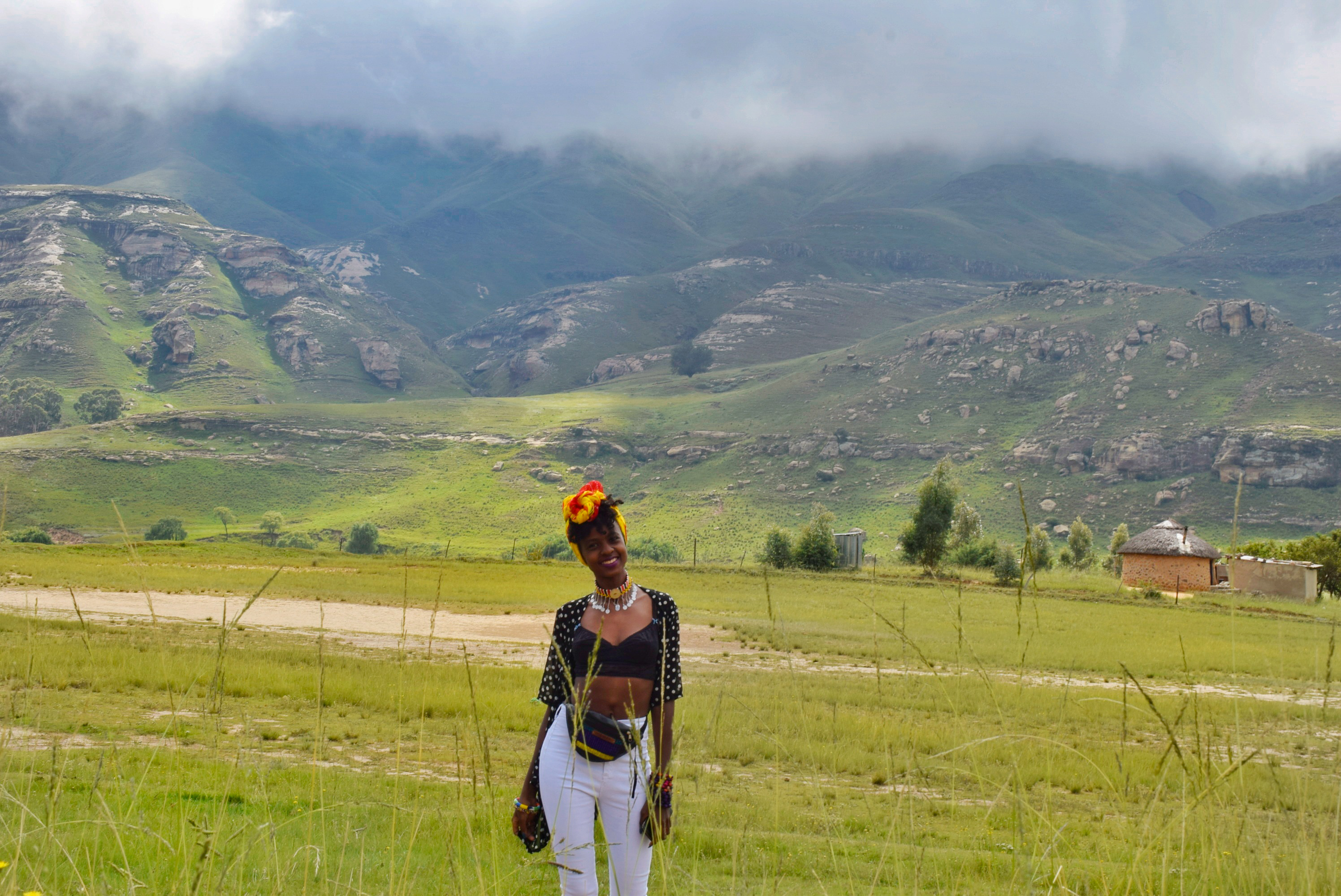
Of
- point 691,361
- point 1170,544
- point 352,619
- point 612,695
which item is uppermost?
point 691,361

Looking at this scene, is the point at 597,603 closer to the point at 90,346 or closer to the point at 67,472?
the point at 67,472

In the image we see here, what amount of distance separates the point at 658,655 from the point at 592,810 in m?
0.74

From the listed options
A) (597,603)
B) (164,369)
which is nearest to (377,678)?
(597,603)

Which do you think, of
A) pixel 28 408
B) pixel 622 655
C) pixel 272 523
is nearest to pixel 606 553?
pixel 622 655

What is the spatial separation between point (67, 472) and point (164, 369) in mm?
81162

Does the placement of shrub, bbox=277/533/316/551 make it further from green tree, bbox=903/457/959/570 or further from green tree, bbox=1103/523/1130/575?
green tree, bbox=1103/523/1130/575

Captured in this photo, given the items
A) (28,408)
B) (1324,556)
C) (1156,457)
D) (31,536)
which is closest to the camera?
(1324,556)

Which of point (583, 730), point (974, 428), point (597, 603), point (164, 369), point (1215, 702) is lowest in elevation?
point (1215, 702)

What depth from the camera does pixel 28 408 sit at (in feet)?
440

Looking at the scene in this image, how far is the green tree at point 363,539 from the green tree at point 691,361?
11453 cm

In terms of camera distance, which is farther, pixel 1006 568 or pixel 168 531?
pixel 168 531

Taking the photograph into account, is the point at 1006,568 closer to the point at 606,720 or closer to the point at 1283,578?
the point at 1283,578

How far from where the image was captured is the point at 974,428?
115438 mm

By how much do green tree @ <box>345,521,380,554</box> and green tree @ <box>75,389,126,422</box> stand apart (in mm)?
79267
